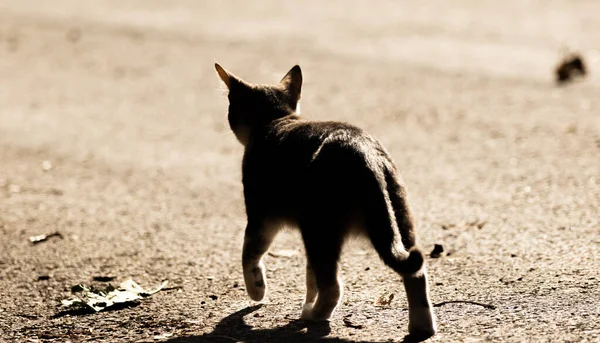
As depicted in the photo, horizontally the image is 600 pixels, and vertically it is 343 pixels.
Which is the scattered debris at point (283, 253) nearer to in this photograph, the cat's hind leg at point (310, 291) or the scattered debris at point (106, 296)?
the scattered debris at point (106, 296)

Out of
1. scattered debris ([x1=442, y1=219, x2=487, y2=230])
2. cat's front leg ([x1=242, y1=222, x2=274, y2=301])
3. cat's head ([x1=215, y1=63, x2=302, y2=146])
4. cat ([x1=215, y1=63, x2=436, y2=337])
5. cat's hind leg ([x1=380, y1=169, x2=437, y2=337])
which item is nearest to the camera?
cat's hind leg ([x1=380, y1=169, x2=437, y2=337])

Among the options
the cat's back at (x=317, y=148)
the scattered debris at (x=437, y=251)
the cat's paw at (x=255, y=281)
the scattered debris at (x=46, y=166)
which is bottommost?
the cat's paw at (x=255, y=281)

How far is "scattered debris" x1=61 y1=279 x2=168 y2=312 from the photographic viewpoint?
4766 millimetres

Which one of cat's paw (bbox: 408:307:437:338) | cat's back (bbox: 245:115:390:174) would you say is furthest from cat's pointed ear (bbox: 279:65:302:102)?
cat's paw (bbox: 408:307:437:338)

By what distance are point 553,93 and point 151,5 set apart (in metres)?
8.55

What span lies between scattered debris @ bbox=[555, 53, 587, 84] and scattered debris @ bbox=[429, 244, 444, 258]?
5178 millimetres

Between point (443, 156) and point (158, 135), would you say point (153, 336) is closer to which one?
point (443, 156)

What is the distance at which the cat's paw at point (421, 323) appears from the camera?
158 inches

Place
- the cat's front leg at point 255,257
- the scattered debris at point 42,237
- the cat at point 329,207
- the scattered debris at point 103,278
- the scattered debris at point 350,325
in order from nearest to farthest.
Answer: the cat at point 329,207 < the scattered debris at point 350,325 < the cat's front leg at point 255,257 < the scattered debris at point 103,278 < the scattered debris at point 42,237

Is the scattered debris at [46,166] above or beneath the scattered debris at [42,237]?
above

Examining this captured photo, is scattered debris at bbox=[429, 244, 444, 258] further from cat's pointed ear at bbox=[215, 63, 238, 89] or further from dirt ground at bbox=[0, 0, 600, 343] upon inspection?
cat's pointed ear at bbox=[215, 63, 238, 89]

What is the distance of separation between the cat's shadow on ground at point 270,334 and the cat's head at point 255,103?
3.86 ft

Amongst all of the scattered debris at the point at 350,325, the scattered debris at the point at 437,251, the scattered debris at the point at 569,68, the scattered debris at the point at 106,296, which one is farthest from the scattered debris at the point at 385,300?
the scattered debris at the point at 569,68

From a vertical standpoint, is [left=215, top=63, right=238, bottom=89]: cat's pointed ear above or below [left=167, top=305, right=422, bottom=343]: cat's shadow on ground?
above
